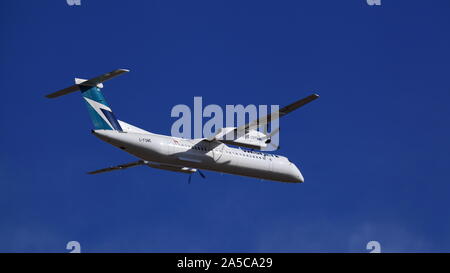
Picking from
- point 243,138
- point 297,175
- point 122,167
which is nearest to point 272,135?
point 243,138

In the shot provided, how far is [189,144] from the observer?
3388cm

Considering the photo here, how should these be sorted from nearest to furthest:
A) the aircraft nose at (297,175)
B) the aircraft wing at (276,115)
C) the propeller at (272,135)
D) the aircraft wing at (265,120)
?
the aircraft wing at (276,115) → the aircraft wing at (265,120) → the propeller at (272,135) → the aircraft nose at (297,175)

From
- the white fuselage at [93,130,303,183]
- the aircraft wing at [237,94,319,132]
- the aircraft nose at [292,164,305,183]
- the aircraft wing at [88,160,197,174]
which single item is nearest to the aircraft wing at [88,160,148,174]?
the aircraft wing at [88,160,197,174]

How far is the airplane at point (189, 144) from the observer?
106 ft

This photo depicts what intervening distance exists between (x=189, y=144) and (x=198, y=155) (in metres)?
0.74

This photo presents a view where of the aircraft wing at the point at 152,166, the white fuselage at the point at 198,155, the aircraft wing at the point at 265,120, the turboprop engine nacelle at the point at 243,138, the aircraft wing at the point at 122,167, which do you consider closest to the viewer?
the white fuselage at the point at 198,155

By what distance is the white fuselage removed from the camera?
32219 mm

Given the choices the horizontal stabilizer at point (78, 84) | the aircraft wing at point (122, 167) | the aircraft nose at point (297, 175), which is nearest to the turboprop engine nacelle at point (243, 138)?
the aircraft nose at point (297, 175)

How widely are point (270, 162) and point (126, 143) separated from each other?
8758 mm

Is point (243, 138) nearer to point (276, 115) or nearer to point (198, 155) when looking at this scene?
point (276, 115)

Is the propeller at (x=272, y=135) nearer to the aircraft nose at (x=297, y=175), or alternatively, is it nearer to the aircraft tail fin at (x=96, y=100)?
the aircraft nose at (x=297, y=175)

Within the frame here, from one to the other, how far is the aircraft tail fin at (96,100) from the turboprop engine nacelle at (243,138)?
17.5 feet
